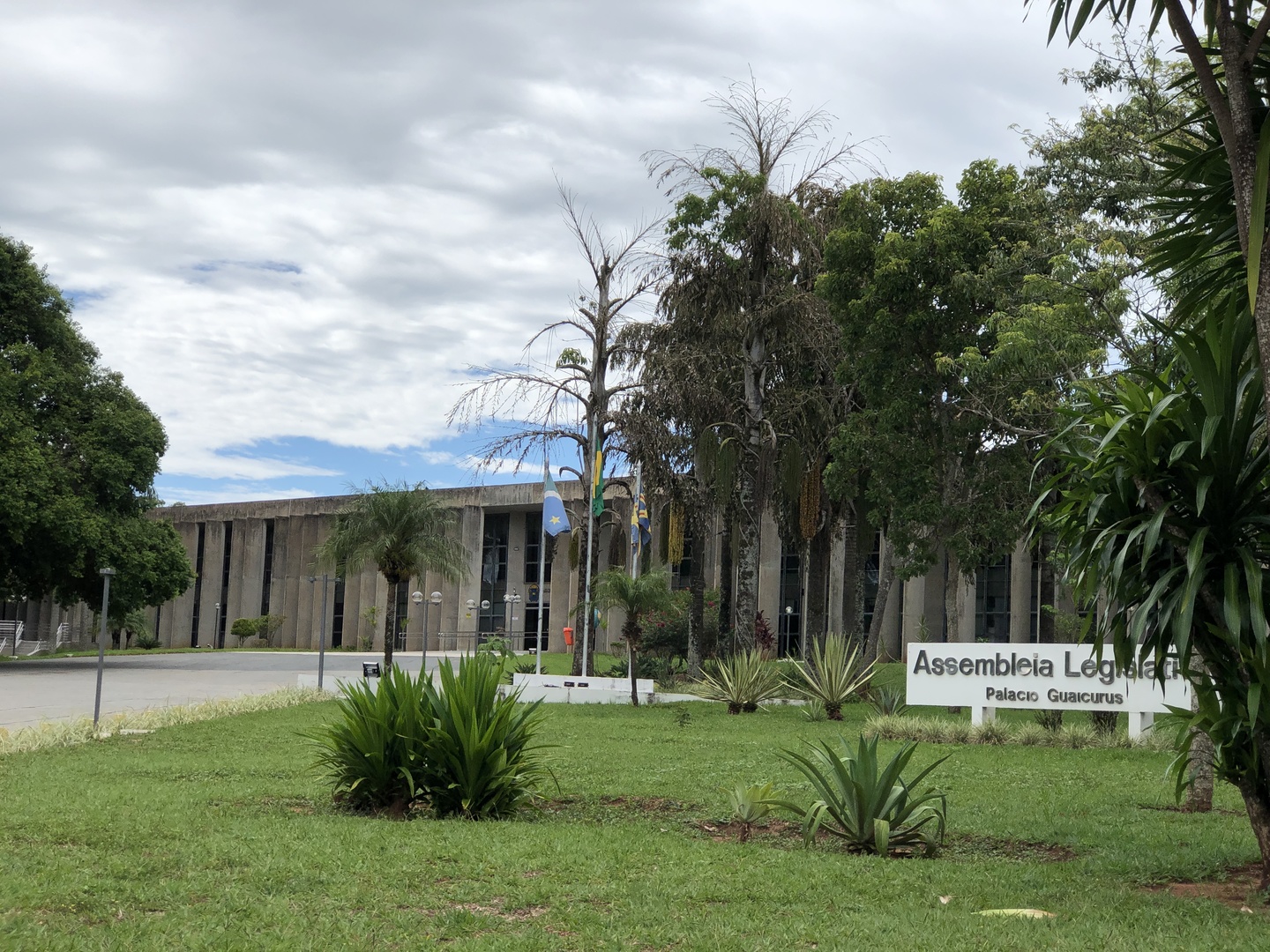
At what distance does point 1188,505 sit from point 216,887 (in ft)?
20.0

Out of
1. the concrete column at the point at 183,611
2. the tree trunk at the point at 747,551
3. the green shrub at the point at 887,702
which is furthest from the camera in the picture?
the concrete column at the point at 183,611

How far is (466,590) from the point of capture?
5859 centimetres

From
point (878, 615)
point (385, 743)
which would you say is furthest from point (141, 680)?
point (385, 743)

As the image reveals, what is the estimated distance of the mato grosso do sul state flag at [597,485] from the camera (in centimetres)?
2833

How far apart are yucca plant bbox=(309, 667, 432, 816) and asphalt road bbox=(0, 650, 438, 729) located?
39.4 feet

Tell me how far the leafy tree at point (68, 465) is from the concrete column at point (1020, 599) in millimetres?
29849

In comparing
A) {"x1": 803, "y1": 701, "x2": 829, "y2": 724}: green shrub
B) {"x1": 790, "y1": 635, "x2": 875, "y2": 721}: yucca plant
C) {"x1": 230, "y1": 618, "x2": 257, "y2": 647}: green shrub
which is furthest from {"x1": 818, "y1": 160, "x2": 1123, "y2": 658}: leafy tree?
{"x1": 230, "y1": 618, "x2": 257, "y2": 647}: green shrub

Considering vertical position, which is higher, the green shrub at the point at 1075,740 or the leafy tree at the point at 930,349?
the leafy tree at the point at 930,349

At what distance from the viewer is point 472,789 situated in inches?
372

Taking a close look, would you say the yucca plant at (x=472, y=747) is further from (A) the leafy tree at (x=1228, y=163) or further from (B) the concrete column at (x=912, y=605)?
(B) the concrete column at (x=912, y=605)

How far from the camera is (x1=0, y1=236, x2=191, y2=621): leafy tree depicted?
111 ft

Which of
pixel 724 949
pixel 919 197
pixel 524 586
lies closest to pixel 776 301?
pixel 919 197

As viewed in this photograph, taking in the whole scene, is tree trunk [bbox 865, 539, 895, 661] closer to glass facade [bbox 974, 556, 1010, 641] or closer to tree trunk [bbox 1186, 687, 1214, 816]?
tree trunk [bbox 1186, 687, 1214, 816]

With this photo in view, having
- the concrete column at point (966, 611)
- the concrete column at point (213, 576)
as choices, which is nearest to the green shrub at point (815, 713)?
the concrete column at point (966, 611)
